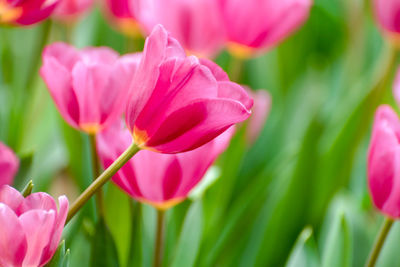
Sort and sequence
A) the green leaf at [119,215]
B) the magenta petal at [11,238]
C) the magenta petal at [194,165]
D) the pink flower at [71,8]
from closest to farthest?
the magenta petal at [11,238], the magenta petal at [194,165], the green leaf at [119,215], the pink flower at [71,8]

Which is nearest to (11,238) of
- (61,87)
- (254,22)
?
(61,87)

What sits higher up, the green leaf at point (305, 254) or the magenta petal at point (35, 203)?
the magenta petal at point (35, 203)

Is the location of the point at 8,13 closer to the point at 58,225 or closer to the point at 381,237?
the point at 58,225

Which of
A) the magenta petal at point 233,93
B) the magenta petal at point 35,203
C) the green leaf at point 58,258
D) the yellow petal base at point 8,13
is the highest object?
the yellow petal base at point 8,13

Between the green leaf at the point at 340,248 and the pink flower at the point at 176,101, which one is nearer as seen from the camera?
the pink flower at the point at 176,101

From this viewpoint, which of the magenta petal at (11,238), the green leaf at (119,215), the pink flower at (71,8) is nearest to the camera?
the magenta petal at (11,238)

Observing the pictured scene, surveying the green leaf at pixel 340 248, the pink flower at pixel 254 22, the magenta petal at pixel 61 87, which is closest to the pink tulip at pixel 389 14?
the pink flower at pixel 254 22

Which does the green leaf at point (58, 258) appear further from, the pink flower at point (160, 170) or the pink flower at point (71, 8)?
the pink flower at point (71, 8)
